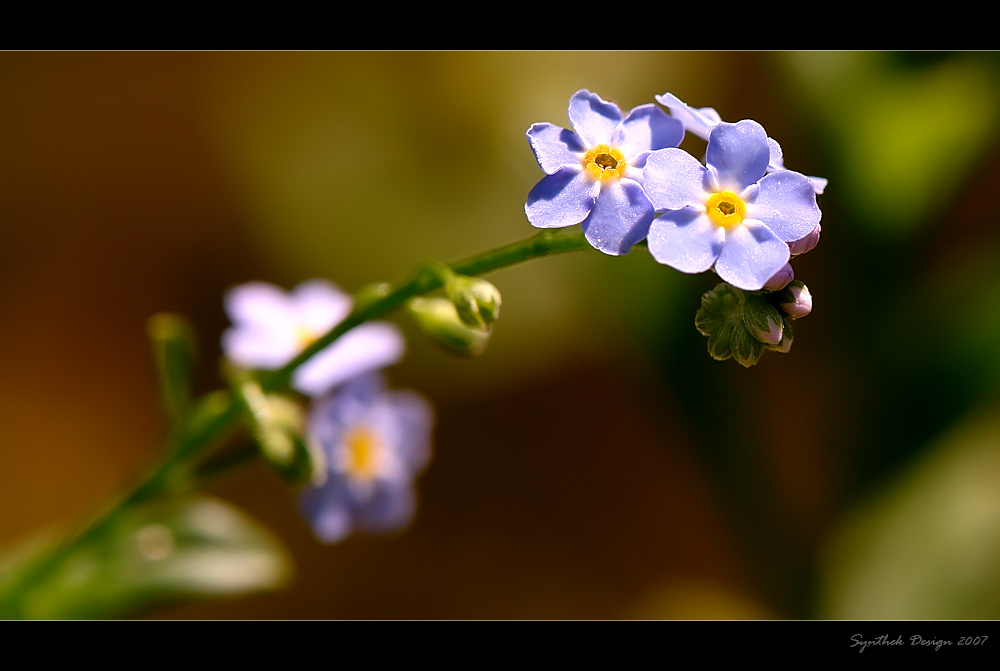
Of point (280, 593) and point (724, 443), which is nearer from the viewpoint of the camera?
point (724, 443)

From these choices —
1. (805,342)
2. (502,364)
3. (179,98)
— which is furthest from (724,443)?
(179,98)

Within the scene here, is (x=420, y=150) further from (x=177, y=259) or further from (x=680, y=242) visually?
(x=680, y=242)

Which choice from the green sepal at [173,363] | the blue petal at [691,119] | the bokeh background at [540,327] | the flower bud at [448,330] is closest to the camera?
the blue petal at [691,119]

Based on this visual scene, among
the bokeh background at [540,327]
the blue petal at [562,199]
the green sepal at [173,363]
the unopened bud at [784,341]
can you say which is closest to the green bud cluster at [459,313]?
the blue petal at [562,199]

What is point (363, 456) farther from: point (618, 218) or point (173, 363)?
point (618, 218)

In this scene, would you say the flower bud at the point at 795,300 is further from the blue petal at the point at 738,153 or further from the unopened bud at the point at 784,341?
the blue petal at the point at 738,153

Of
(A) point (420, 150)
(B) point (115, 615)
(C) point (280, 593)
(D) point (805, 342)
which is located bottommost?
(C) point (280, 593)

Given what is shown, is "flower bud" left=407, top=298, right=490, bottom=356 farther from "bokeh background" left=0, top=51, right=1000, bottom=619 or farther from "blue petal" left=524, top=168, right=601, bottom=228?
"bokeh background" left=0, top=51, right=1000, bottom=619

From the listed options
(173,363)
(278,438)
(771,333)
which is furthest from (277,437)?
(771,333)
